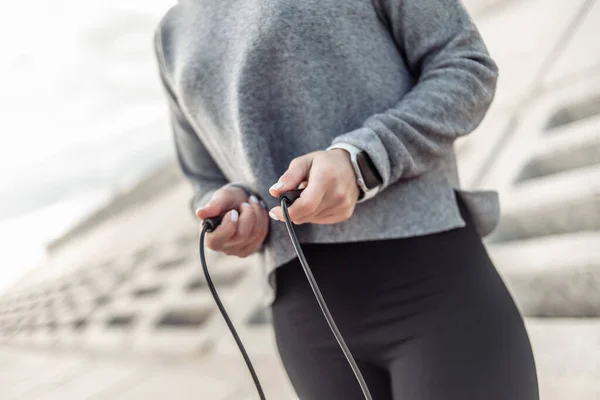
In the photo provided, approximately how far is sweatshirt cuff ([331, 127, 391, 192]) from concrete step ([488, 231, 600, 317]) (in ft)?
1.98

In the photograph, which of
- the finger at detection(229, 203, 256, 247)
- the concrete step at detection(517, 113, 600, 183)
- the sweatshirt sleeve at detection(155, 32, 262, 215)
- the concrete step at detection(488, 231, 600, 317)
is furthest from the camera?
the concrete step at detection(517, 113, 600, 183)

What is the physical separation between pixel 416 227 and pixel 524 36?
6.13 ft

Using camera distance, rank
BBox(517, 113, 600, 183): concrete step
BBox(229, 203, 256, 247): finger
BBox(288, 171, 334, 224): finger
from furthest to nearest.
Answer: BBox(517, 113, 600, 183): concrete step < BBox(229, 203, 256, 247): finger < BBox(288, 171, 334, 224): finger

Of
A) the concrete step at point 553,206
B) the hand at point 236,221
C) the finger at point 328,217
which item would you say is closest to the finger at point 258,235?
the hand at point 236,221

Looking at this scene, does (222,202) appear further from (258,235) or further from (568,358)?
(568,358)

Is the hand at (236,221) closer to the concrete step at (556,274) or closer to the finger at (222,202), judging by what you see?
the finger at (222,202)

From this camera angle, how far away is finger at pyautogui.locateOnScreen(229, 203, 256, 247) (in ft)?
1.44

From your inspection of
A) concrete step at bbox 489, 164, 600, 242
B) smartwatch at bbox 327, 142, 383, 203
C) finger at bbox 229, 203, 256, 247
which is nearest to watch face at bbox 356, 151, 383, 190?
smartwatch at bbox 327, 142, 383, 203

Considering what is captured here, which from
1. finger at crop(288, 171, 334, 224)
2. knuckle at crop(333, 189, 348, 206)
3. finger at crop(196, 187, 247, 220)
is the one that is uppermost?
finger at crop(288, 171, 334, 224)

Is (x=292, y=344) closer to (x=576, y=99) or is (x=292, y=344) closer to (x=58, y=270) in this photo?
(x=576, y=99)

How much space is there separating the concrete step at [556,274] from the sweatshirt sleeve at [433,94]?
0.54 m

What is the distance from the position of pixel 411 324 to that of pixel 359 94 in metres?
0.23

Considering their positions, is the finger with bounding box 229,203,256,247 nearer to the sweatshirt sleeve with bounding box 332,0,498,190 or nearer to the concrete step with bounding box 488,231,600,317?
the sweatshirt sleeve with bounding box 332,0,498,190

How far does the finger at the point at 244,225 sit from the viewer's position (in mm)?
438
